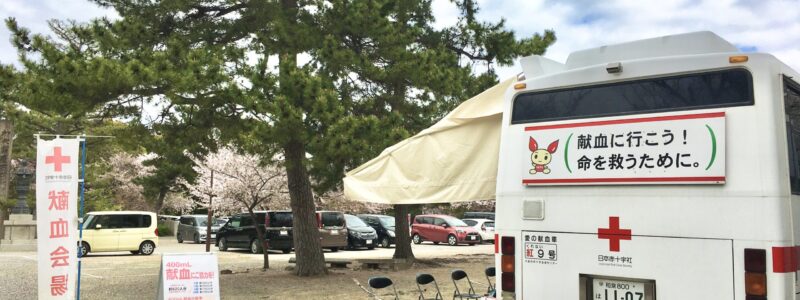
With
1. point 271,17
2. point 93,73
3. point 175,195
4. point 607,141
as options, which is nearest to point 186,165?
point 271,17

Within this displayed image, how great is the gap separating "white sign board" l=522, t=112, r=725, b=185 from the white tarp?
1.22 metres

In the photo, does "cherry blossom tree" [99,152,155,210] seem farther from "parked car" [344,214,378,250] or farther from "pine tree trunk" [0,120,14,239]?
"parked car" [344,214,378,250]

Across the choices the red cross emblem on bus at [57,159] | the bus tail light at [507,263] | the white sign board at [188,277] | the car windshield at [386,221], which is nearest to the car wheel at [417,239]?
the car windshield at [386,221]

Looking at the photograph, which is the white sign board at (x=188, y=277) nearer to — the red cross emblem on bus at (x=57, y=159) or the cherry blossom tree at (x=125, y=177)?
the red cross emblem on bus at (x=57, y=159)

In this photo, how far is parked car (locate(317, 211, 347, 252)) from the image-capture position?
78.8ft

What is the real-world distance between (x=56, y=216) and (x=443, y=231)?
22407 mm

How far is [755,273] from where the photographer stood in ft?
12.8

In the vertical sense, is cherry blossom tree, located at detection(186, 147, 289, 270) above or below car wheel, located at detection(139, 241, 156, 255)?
above

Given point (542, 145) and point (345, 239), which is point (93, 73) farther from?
point (345, 239)

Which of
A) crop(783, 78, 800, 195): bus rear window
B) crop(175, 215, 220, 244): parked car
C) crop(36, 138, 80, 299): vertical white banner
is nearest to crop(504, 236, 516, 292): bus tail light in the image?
crop(783, 78, 800, 195): bus rear window

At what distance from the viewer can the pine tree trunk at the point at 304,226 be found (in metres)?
14.1

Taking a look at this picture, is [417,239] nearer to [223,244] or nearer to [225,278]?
[223,244]

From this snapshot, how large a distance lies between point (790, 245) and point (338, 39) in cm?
1033

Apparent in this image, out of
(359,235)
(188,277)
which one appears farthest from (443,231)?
(188,277)
